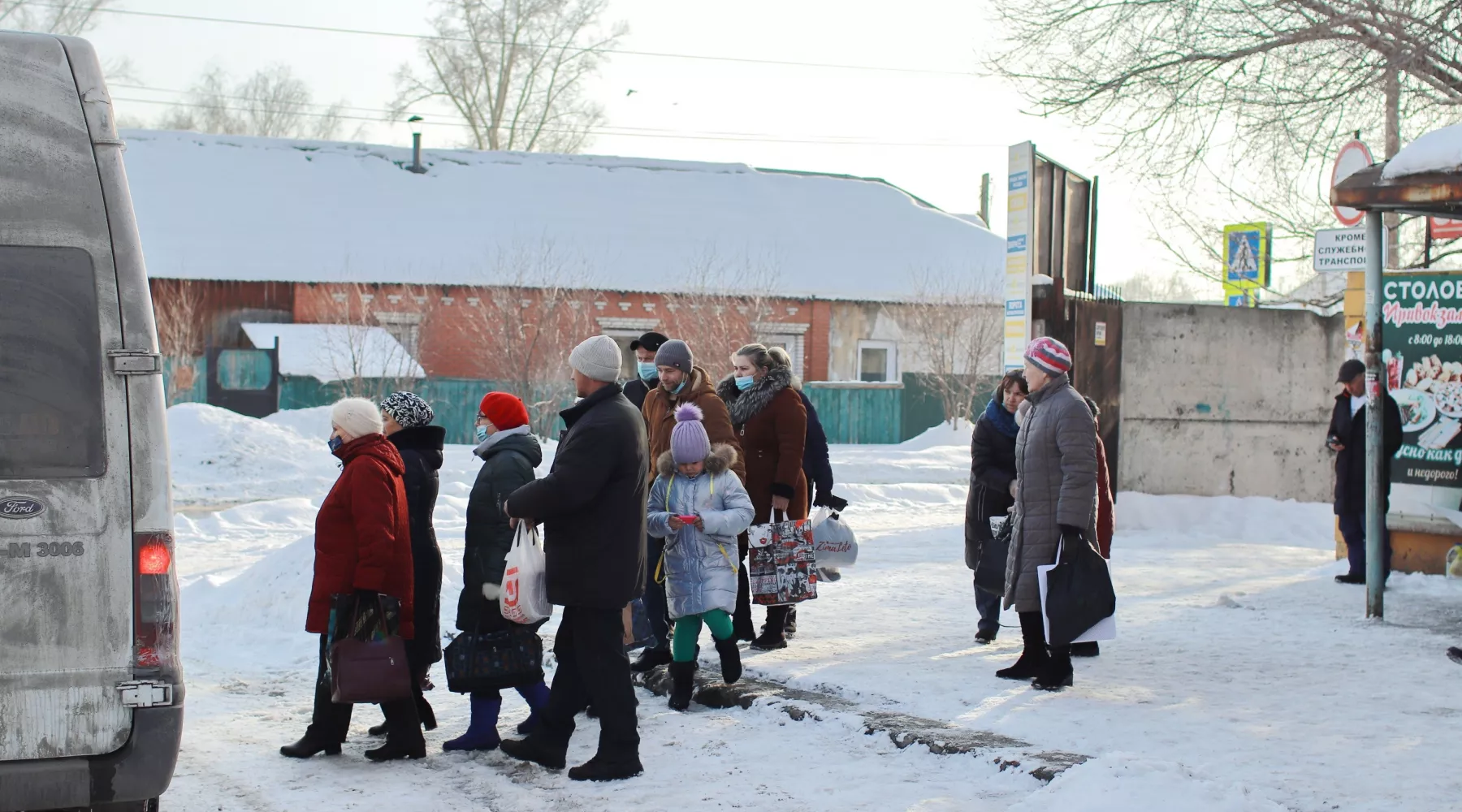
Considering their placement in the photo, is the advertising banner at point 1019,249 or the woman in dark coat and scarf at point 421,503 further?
the advertising banner at point 1019,249

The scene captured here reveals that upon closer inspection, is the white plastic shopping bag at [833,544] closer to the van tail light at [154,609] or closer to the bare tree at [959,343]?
the van tail light at [154,609]

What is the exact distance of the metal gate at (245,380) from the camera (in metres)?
29.0

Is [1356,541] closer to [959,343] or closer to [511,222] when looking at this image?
[959,343]

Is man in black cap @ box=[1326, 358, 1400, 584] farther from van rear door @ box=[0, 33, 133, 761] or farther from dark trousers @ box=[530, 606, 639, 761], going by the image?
van rear door @ box=[0, 33, 133, 761]

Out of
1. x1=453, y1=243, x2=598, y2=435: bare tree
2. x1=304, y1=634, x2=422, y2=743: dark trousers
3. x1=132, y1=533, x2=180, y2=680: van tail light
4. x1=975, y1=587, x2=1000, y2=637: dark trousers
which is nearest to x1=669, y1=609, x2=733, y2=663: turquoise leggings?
x1=304, y1=634, x2=422, y2=743: dark trousers

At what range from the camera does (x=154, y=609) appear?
13.8 feet

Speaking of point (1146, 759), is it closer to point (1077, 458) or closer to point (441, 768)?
point (1077, 458)

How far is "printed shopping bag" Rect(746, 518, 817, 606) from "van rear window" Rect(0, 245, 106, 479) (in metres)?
4.09

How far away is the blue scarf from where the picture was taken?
26.5 ft

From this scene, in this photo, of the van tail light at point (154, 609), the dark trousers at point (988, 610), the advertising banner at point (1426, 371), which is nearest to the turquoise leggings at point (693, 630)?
the dark trousers at point (988, 610)

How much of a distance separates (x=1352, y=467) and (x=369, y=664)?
831cm

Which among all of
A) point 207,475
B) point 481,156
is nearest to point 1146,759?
point 207,475

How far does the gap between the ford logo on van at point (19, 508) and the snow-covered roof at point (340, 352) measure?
24.2 metres

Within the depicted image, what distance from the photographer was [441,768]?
594 cm
